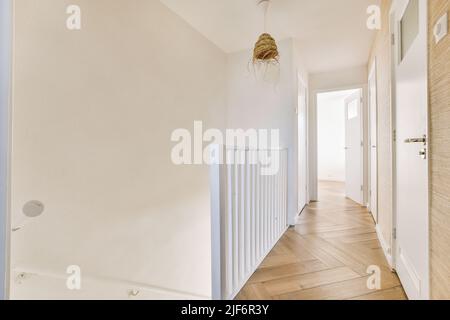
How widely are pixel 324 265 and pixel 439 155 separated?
3.96 ft

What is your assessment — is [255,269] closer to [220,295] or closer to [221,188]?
[220,295]

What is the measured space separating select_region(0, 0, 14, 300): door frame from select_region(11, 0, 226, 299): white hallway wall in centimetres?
67

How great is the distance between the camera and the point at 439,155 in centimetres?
93

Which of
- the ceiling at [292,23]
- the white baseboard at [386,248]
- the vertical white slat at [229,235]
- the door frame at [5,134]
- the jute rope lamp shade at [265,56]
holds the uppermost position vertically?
the ceiling at [292,23]

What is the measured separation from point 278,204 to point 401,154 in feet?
3.65

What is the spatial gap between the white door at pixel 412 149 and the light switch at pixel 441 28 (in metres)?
0.15

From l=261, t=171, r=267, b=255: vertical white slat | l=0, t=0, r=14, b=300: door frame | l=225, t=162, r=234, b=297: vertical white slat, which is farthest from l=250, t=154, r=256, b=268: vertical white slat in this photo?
l=0, t=0, r=14, b=300: door frame

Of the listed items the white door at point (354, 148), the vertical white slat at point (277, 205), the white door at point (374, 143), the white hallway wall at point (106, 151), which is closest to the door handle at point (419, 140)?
the vertical white slat at point (277, 205)

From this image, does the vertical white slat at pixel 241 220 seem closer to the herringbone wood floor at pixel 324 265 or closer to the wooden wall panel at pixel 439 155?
the herringbone wood floor at pixel 324 265

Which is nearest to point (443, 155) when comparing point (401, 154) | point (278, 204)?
point (401, 154)

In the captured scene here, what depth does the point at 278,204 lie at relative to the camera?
2.25 m

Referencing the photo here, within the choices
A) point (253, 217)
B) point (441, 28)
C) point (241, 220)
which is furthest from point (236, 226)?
point (441, 28)

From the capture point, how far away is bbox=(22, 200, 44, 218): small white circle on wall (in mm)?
1187

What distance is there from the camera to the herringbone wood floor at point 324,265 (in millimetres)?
1424
